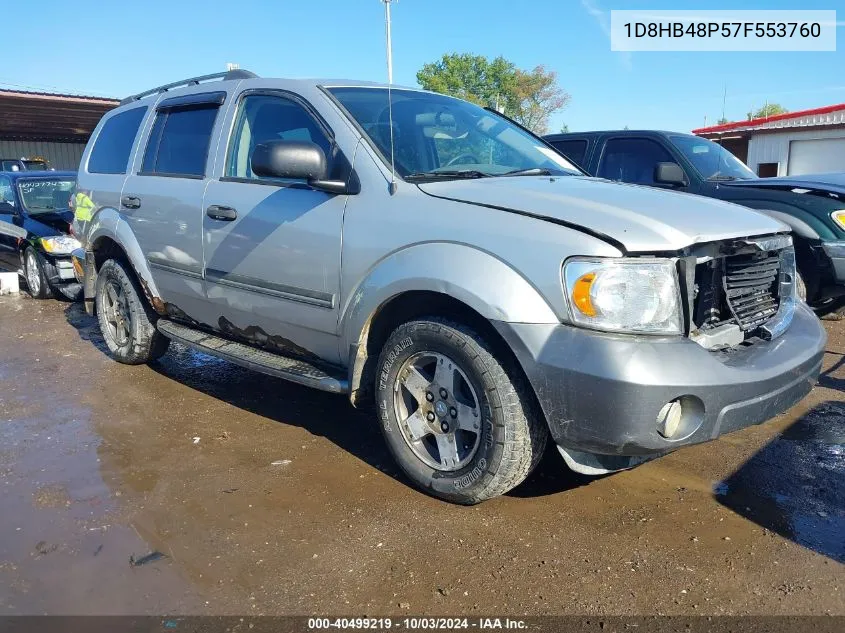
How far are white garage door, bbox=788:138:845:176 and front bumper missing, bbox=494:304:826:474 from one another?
21.9 metres

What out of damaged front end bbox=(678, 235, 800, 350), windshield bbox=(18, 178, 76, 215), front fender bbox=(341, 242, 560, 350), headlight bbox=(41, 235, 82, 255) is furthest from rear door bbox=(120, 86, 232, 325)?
windshield bbox=(18, 178, 76, 215)

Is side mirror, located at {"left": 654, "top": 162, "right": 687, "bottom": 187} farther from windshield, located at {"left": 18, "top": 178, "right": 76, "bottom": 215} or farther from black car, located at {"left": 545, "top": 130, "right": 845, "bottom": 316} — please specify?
windshield, located at {"left": 18, "top": 178, "right": 76, "bottom": 215}

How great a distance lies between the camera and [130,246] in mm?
4750

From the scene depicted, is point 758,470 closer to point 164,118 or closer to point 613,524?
point 613,524

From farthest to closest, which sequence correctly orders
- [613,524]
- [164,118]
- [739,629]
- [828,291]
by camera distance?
[828,291]
[164,118]
[613,524]
[739,629]

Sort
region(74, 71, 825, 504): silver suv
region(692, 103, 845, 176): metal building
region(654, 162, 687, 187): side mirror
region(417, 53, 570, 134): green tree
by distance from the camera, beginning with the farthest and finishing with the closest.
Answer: region(417, 53, 570, 134): green tree, region(692, 103, 845, 176): metal building, region(654, 162, 687, 187): side mirror, region(74, 71, 825, 504): silver suv

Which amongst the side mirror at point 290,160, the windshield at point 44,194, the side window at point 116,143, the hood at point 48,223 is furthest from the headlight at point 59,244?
the side mirror at point 290,160

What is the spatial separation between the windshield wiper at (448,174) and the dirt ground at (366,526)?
4.79 feet

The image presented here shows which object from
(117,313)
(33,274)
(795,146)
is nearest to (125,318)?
(117,313)

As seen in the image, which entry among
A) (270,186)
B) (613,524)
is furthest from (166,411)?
(613,524)

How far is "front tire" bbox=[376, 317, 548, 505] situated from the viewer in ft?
9.09

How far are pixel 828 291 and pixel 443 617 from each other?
189 inches

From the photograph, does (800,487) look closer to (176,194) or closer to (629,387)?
(629,387)

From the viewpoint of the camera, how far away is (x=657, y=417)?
2471 millimetres
